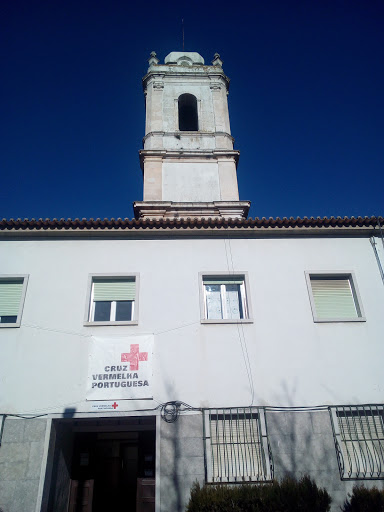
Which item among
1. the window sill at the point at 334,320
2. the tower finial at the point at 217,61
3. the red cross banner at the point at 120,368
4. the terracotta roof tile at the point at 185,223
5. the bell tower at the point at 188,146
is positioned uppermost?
the tower finial at the point at 217,61

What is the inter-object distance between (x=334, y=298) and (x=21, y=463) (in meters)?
7.72

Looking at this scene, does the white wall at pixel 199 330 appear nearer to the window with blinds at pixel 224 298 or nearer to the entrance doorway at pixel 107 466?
the window with blinds at pixel 224 298

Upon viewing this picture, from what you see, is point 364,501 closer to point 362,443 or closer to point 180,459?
point 362,443

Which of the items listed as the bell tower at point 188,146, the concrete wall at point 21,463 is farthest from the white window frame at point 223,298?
the bell tower at point 188,146

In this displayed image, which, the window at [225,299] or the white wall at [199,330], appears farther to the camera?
the window at [225,299]

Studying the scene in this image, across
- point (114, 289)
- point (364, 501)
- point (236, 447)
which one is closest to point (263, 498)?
point (236, 447)

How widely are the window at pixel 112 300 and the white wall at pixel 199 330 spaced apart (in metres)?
0.20

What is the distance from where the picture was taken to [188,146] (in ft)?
60.0

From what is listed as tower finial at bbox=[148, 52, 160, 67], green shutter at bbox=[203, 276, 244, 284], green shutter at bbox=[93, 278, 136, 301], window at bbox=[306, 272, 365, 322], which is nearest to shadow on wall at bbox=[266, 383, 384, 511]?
window at bbox=[306, 272, 365, 322]

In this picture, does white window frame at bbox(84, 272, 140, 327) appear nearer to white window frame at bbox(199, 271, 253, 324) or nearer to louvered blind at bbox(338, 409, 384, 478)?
white window frame at bbox(199, 271, 253, 324)

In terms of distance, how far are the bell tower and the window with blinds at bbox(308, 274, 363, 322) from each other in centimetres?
721

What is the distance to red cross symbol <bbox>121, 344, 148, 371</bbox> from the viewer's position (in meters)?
8.05

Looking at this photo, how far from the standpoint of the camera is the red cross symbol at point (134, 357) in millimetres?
8047

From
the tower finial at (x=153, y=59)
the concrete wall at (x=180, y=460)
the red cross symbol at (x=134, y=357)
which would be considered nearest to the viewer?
the concrete wall at (x=180, y=460)
